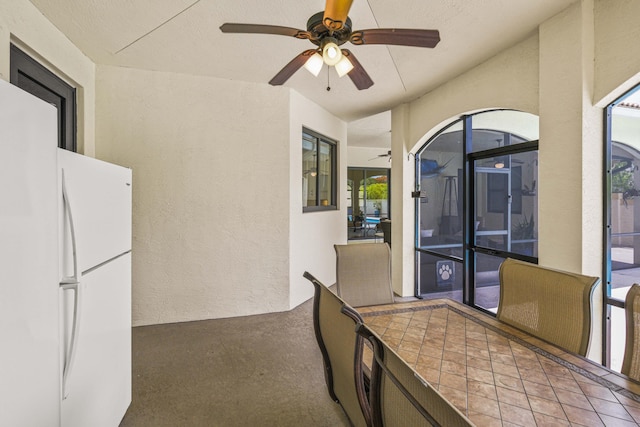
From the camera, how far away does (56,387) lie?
3.83ft

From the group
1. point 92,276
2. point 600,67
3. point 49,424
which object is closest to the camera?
point 49,424

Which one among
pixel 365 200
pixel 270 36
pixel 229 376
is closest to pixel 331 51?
pixel 270 36

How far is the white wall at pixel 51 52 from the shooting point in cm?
203

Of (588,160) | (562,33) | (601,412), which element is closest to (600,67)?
(562,33)

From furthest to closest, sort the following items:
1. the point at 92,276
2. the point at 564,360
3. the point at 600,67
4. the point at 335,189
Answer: the point at 335,189 → the point at 600,67 → the point at 92,276 → the point at 564,360

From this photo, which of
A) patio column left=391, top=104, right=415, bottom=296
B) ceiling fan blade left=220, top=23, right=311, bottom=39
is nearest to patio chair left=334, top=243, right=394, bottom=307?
ceiling fan blade left=220, top=23, right=311, bottom=39

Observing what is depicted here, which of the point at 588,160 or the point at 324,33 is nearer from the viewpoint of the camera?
the point at 324,33

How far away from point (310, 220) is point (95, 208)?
3106 millimetres

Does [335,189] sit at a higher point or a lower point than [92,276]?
higher

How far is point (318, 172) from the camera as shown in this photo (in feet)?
15.8

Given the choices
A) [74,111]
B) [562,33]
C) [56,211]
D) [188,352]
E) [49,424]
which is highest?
[562,33]

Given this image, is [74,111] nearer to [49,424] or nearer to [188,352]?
[188,352]

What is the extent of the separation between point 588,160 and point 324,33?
2.00 meters

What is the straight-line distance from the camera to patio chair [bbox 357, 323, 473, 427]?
1.93 ft
